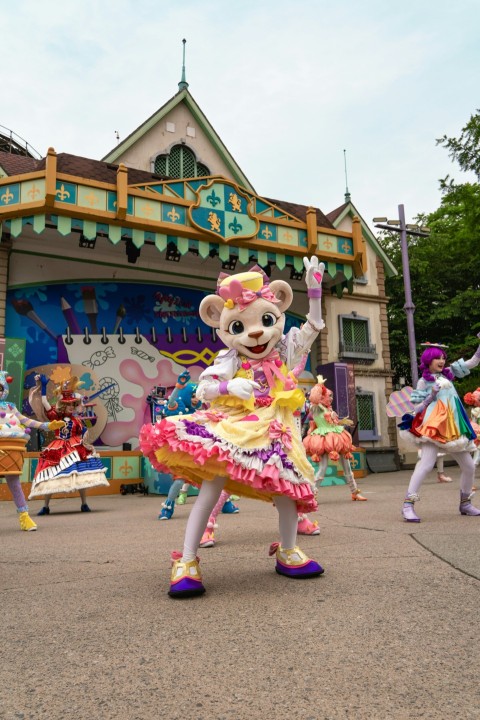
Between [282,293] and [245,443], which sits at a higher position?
[282,293]

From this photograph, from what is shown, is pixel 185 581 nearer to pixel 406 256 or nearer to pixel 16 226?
pixel 16 226

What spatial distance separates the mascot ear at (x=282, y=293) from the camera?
3734mm

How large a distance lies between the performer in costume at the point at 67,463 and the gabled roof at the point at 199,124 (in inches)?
346

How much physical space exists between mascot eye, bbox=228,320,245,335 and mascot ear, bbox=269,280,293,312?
32 centimetres

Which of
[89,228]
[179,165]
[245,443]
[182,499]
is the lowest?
[182,499]

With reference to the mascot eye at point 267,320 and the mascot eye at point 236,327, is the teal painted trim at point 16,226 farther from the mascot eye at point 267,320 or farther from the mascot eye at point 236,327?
the mascot eye at point 267,320

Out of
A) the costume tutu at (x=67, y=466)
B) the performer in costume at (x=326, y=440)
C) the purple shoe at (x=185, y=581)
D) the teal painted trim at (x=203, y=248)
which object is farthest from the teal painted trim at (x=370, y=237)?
the purple shoe at (x=185, y=581)

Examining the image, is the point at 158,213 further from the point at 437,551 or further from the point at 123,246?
the point at 437,551

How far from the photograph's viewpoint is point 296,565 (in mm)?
3094

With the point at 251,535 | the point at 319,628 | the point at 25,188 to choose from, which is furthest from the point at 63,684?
the point at 25,188

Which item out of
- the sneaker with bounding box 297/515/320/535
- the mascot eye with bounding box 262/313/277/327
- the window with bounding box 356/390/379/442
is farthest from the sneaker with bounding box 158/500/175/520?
the window with bounding box 356/390/379/442

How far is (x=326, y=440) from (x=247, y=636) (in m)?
5.90

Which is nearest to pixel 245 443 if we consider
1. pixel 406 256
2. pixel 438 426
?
pixel 438 426

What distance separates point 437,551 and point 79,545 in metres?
2.74
